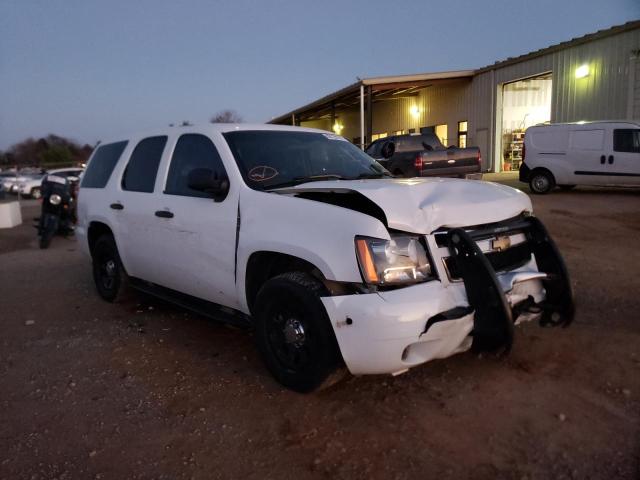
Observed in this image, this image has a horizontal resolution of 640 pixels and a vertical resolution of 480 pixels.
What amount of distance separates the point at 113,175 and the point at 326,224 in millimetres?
3117

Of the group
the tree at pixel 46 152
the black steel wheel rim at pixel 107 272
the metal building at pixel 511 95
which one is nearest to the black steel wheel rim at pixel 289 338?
the black steel wheel rim at pixel 107 272

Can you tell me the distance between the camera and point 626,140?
12.8m

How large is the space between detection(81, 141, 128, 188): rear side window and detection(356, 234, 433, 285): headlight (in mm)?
3437

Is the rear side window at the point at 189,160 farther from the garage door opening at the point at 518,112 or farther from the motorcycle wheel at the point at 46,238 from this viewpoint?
the garage door opening at the point at 518,112

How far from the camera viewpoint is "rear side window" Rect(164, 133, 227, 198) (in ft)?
13.0

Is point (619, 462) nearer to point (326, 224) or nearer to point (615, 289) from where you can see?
point (326, 224)

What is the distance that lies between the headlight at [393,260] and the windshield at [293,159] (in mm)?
1106

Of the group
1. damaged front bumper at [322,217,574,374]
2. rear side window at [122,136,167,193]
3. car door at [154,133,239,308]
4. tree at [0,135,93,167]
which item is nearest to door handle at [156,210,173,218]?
car door at [154,133,239,308]

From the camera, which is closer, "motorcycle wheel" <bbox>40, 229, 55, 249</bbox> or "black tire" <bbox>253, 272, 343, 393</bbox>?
"black tire" <bbox>253, 272, 343, 393</bbox>

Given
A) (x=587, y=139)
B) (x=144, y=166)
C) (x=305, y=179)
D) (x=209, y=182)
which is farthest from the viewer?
(x=587, y=139)

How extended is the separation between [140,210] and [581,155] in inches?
493

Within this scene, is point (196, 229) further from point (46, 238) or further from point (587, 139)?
point (587, 139)

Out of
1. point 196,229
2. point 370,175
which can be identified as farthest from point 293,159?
point 196,229

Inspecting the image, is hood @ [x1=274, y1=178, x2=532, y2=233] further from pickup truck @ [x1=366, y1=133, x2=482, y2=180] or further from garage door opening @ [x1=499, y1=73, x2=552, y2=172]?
garage door opening @ [x1=499, y1=73, x2=552, y2=172]
